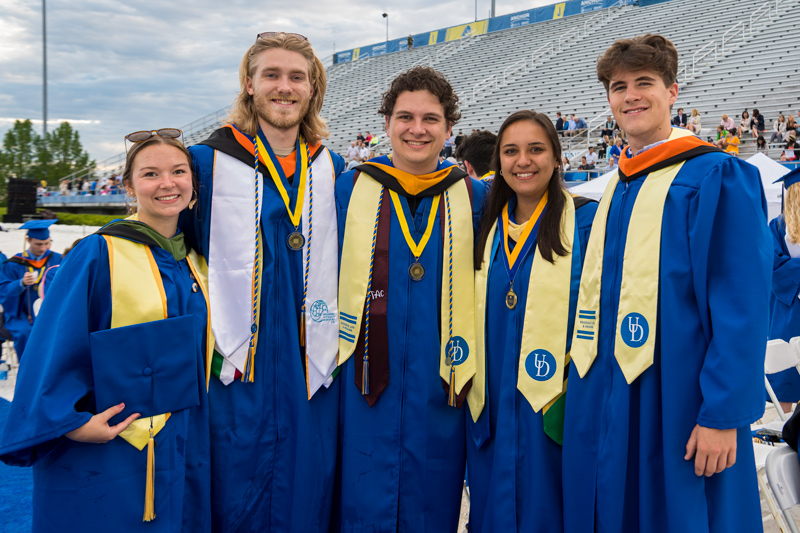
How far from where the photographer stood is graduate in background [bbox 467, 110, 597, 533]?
2.24 m

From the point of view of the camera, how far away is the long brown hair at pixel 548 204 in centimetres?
230

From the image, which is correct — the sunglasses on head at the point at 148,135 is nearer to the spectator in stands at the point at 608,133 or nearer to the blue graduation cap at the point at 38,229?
the blue graduation cap at the point at 38,229

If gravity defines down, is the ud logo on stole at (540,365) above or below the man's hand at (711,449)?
above

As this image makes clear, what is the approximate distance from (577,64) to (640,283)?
77.2 ft

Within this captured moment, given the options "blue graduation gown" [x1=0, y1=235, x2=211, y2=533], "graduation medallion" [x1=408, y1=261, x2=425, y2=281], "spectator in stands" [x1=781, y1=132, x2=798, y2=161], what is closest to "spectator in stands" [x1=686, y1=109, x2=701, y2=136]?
"spectator in stands" [x1=781, y1=132, x2=798, y2=161]

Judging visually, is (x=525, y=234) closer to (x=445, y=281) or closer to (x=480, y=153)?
(x=445, y=281)

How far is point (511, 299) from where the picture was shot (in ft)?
7.68

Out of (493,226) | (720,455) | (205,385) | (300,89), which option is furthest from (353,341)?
(720,455)

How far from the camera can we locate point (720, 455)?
185 cm

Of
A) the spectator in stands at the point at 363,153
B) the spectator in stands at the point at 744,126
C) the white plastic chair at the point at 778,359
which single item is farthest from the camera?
the spectator in stands at the point at 363,153

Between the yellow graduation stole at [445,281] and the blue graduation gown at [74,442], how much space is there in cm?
85

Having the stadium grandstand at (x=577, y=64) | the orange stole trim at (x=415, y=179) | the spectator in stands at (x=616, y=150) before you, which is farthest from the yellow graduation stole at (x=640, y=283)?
the stadium grandstand at (x=577, y=64)

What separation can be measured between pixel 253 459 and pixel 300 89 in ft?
5.25

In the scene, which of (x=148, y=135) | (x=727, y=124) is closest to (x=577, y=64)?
(x=727, y=124)
